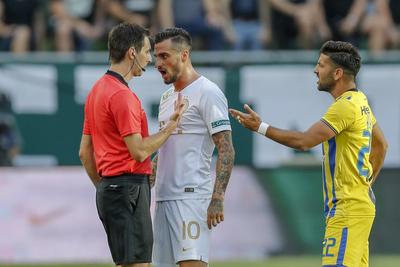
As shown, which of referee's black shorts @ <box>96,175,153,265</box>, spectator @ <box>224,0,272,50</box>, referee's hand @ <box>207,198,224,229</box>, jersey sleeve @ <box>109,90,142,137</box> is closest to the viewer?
jersey sleeve @ <box>109,90,142,137</box>

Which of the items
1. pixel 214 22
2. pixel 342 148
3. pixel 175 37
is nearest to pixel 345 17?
pixel 214 22

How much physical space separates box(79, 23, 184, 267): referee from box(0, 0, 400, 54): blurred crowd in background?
7809mm

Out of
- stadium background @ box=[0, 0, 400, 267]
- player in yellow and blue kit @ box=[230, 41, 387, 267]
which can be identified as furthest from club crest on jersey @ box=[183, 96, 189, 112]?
stadium background @ box=[0, 0, 400, 267]

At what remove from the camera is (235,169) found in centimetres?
1468

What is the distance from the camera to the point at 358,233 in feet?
26.5

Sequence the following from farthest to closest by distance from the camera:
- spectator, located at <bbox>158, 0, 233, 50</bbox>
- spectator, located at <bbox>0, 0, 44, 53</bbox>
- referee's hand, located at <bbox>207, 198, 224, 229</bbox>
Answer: spectator, located at <bbox>158, 0, 233, 50</bbox> < spectator, located at <bbox>0, 0, 44, 53</bbox> < referee's hand, located at <bbox>207, 198, 224, 229</bbox>

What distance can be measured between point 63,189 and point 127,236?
671 cm

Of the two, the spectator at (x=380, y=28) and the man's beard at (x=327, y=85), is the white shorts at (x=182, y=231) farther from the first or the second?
the spectator at (x=380, y=28)

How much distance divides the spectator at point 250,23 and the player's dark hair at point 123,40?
815cm

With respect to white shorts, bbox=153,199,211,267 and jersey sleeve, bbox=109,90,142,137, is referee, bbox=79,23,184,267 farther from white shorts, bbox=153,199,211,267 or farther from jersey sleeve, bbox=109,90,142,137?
white shorts, bbox=153,199,211,267

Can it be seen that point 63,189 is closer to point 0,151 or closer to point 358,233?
point 0,151

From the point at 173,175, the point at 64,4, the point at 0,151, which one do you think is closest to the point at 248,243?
the point at 0,151

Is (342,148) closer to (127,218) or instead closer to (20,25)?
(127,218)

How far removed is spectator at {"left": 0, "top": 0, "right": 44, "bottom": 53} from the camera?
15859mm
